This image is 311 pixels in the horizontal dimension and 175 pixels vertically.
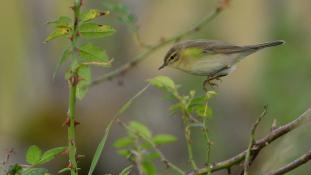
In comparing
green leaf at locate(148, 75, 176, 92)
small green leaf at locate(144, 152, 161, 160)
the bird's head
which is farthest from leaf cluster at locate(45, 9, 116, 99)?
the bird's head

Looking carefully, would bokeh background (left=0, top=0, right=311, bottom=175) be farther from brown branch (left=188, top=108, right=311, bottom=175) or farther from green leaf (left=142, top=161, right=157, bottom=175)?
green leaf (left=142, top=161, right=157, bottom=175)

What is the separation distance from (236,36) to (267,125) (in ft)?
20.8

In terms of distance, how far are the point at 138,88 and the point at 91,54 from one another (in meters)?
8.11

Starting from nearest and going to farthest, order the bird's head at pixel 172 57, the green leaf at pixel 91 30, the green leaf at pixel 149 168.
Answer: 1. the green leaf at pixel 149 168
2. the green leaf at pixel 91 30
3. the bird's head at pixel 172 57

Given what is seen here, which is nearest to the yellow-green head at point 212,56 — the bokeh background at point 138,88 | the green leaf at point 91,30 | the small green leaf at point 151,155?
the green leaf at point 91,30

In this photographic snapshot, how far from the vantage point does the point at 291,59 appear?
20.0ft

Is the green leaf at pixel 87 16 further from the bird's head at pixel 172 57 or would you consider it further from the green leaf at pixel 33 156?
the bird's head at pixel 172 57

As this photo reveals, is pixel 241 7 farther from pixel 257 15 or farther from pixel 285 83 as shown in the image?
pixel 285 83

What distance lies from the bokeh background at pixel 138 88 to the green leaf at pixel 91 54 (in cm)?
405

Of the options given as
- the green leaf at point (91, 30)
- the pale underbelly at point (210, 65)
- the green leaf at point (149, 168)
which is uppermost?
the green leaf at point (91, 30)

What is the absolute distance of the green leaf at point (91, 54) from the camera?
1598 millimetres

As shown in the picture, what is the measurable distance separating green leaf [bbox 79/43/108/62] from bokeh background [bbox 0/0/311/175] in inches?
159

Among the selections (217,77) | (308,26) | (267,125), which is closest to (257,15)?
(308,26)

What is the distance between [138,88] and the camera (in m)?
9.71
